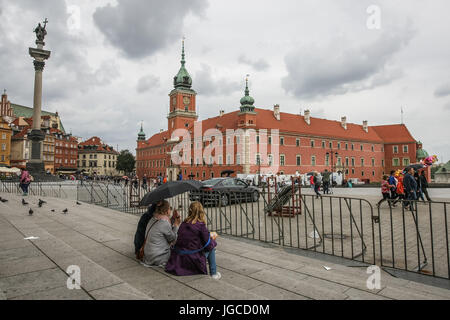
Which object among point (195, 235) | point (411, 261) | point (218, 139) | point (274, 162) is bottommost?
point (411, 261)

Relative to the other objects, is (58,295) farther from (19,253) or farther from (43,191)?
(43,191)

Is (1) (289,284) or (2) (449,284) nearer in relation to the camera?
(1) (289,284)

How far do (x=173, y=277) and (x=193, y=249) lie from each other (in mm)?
454

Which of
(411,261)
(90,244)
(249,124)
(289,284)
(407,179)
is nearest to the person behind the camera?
(289,284)

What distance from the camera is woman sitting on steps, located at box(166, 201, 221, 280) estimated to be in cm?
396

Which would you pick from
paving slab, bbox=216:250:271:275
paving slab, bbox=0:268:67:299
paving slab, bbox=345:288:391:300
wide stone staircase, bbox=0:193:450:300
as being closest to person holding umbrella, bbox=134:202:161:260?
wide stone staircase, bbox=0:193:450:300

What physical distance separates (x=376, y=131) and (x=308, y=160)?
31374 mm

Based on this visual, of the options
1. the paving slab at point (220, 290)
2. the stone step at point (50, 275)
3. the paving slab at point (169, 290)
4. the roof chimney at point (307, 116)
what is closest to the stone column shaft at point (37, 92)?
the stone step at point (50, 275)

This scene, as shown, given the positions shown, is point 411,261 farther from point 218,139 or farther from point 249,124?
point 218,139

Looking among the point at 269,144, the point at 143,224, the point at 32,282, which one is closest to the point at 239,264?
the point at 143,224

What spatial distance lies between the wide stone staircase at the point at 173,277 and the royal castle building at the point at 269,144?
143ft

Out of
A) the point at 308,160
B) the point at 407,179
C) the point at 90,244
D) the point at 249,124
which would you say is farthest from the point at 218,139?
the point at 90,244

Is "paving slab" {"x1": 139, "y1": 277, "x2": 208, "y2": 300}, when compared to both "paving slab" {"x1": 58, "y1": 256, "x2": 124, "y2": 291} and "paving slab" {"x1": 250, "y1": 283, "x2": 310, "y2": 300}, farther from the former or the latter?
"paving slab" {"x1": 250, "y1": 283, "x2": 310, "y2": 300}
